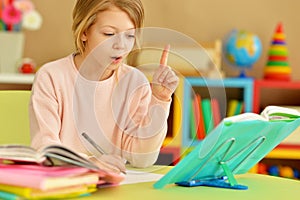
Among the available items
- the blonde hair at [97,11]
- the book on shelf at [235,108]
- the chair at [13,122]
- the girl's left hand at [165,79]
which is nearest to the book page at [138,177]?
the girl's left hand at [165,79]

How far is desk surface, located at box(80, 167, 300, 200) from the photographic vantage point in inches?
38.7

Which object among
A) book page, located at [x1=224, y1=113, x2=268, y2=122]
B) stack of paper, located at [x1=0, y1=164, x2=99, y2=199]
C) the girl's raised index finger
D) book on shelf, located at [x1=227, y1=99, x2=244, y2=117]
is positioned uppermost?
the girl's raised index finger

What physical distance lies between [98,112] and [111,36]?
191 millimetres

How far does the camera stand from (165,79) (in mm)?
1147

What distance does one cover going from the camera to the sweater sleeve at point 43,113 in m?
1.25

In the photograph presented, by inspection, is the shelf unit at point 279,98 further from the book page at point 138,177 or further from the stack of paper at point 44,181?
the stack of paper at point 44,181

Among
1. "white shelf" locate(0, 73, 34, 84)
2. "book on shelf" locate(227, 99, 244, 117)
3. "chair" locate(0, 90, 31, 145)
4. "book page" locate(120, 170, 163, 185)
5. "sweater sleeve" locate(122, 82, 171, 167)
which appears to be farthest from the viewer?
"book on shelf" locate(227, 99, 244, 117)

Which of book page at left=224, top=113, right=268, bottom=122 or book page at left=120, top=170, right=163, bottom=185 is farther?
book page at left=120, top=170, right=163, bottom=185

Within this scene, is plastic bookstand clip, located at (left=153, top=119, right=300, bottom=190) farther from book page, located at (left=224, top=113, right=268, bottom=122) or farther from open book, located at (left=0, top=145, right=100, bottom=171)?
open book, located at (left=0, top=145, right=100, bottom=171)

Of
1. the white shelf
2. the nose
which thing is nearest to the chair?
the nose

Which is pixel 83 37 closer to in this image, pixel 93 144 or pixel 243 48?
pixel 93 144

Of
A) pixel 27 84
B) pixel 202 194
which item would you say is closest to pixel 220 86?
pixel 202 194

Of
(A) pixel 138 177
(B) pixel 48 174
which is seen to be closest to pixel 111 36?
(A) pixel 138 177

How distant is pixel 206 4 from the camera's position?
3.92 metres
